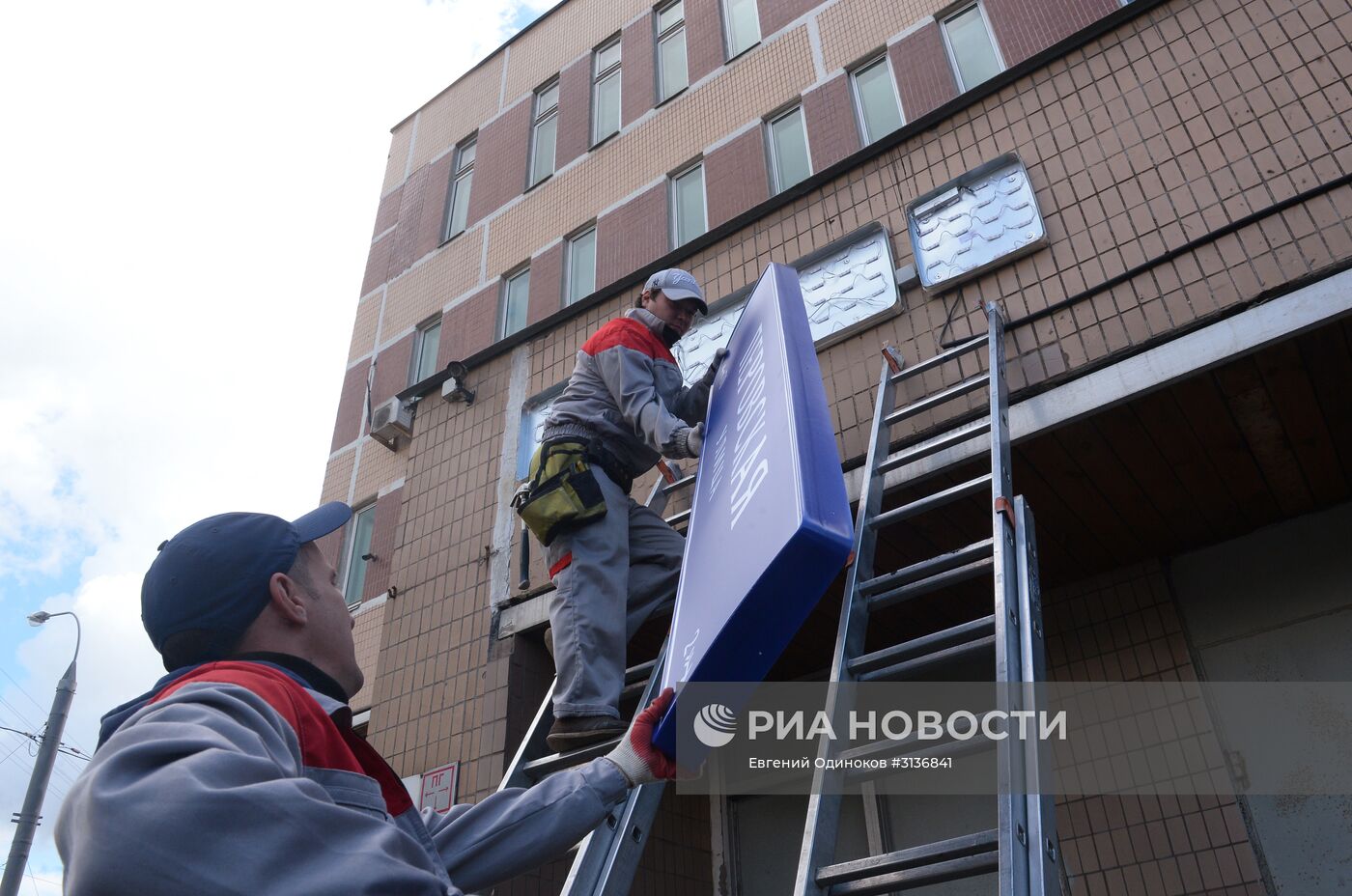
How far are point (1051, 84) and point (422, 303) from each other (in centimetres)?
738

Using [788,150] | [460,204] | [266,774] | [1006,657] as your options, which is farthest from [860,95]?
[266,774]

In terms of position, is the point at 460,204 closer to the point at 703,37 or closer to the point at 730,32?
the point at 703,37

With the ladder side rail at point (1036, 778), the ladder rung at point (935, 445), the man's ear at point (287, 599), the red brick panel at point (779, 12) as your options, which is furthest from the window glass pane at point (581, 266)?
the man's ear at point (287, 599)

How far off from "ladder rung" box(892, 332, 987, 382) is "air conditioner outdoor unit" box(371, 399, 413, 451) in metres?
6.29

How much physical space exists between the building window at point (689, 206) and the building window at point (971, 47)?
2.34 metres

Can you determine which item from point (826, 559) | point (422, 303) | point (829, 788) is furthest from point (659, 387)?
point (422, 303)

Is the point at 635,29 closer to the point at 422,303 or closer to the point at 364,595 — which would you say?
the point at 422,303

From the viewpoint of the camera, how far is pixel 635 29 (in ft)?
35.2

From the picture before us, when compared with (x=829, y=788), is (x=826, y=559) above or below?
above

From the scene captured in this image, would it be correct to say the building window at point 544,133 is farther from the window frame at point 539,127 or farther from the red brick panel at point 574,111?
the red brick panel at point 574,111

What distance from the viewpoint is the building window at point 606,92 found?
395 inches

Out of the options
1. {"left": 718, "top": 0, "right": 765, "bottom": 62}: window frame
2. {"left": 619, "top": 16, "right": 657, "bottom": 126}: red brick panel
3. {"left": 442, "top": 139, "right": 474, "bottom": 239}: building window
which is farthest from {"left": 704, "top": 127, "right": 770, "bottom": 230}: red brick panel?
{"left": 442, "top": 139, "right": 474, "bottom": 239}: building window

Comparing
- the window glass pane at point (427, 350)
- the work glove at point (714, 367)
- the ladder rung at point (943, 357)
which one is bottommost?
the work glove at point (714, 367)

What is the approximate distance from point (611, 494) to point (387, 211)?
10.3m
